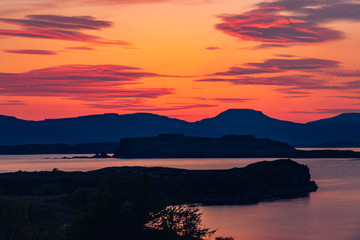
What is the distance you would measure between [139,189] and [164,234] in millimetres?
3416

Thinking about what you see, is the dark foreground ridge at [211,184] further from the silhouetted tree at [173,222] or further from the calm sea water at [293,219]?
the silhouetted tree at [173,222]

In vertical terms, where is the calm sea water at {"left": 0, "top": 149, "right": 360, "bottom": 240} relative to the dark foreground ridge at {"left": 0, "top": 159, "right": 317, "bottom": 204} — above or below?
below

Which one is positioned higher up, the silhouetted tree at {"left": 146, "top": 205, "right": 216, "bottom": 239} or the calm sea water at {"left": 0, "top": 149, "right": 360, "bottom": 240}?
the silhouetted tree at {"left": 146, "top": 205, "right": 216, "bottom": 239}

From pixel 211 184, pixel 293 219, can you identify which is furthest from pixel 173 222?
pixel 211 184

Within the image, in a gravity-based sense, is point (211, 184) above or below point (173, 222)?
below

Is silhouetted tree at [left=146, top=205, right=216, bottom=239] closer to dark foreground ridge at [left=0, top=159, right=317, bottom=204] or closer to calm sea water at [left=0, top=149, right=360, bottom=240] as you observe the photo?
calm sea water at [left=0, top=149, right=360, bottom=240]

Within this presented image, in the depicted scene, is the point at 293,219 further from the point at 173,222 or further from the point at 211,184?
the point at 173,222

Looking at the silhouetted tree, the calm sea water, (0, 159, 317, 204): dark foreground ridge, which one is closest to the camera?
the silhouetted tree

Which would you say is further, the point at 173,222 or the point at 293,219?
the point at 293,219

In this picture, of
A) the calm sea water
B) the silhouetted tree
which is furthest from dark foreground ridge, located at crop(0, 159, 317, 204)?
the silhouetted tree

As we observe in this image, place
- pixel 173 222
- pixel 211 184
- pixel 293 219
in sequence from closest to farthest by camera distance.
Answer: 1. pixel 173 222
2. pixel 293 219
3. pixel 211 184

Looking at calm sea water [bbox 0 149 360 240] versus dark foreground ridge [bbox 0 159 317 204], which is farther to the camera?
dark foreground ridge [bbox 0 159 317 204]

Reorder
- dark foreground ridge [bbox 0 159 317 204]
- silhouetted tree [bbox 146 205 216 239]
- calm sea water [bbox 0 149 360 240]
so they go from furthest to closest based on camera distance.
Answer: dark foreground ridge [bbox 0 159 317 204], calm sea water [bbox 0 149 360 240], silhouetted tree [bbox 146 205 216 239]

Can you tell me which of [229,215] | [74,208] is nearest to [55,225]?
[74,208]
